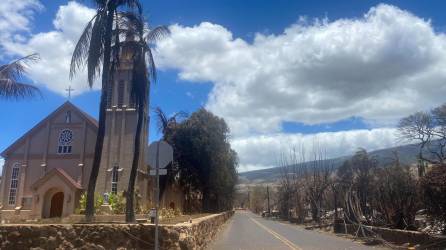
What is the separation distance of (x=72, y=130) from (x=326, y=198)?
1202 inches

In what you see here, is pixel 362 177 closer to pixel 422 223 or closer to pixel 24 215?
pixel 422 223

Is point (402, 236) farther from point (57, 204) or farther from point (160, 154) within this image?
point (57, 204)

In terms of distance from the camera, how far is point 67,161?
4447 centimetres

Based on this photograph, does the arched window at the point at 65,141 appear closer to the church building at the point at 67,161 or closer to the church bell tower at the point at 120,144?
the church building at the point at 67,161

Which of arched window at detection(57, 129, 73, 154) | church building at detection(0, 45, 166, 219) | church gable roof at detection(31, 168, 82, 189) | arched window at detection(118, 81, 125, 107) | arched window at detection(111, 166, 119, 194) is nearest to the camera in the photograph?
church gable roof at detection(31, 168, 82, 189)

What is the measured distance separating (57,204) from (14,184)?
5494 millimetres

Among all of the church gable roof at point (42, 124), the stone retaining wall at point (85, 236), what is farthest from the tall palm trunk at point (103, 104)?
the church gable roof at point (42, 124)

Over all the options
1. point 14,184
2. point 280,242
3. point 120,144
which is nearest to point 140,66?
point 280,242

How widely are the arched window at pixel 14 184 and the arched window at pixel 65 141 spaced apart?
4.60m

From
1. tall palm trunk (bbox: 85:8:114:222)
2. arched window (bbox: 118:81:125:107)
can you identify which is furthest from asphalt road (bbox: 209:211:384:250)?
arched window (bbox: 118:81:125:107)

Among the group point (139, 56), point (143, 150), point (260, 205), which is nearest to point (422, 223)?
point (139, 56)

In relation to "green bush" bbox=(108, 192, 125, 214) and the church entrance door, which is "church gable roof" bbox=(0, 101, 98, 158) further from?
"green bush" bbox=(108, 192, 125, 214)

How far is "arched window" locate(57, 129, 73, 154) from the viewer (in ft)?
147

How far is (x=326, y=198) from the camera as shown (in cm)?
5569
